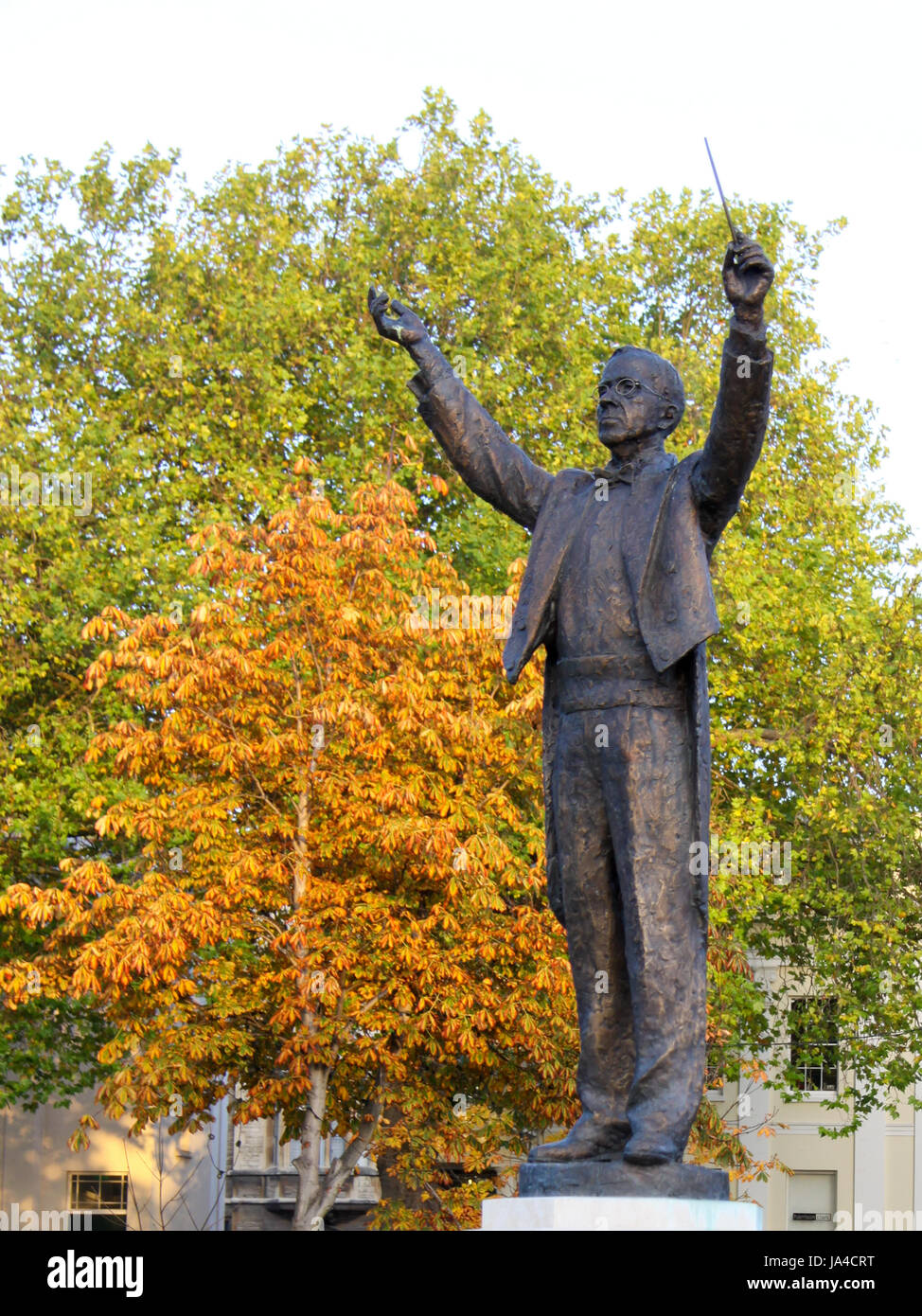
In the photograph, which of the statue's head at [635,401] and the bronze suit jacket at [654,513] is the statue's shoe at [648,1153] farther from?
the statue's head at [635,401]

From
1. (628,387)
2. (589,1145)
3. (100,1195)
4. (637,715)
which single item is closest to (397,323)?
(628,387)

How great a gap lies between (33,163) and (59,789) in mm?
9857

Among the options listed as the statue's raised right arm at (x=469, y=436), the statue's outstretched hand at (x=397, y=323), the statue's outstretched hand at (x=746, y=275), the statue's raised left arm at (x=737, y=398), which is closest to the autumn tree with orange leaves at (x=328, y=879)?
the statue's raised right arm at (x=469, y=436)

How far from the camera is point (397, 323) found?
6504mm

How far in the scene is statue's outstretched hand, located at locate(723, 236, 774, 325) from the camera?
17.9 feet

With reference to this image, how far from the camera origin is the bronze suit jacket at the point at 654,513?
580 centimetres

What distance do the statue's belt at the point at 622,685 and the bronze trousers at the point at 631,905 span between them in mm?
32

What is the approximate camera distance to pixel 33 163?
27047 mm

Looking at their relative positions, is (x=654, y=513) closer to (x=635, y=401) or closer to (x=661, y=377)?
(x=635, y=401)

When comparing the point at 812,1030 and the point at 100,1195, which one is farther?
the point at 100,1195

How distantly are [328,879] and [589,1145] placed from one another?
12274 millimetres
